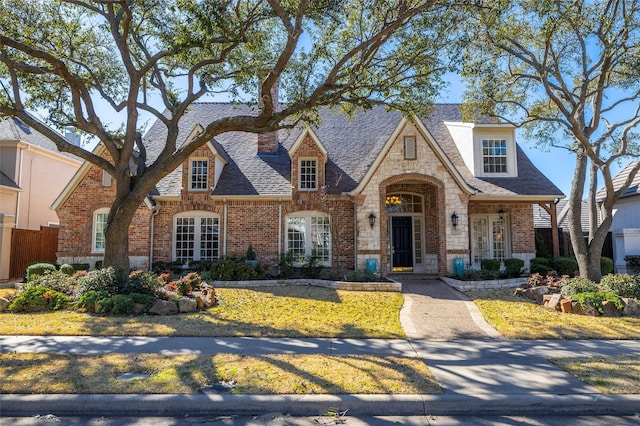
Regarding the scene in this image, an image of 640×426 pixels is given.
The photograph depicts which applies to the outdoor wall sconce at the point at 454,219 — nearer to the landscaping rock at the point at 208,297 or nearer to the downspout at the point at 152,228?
the landscaping rock at the point at 208,297

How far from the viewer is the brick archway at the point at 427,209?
583 inches

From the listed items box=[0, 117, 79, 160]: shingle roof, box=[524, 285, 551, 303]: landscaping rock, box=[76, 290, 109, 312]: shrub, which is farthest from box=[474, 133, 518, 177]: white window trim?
box=[0, 117, 79, 160]: shingle roof

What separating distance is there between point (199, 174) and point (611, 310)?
14.7m

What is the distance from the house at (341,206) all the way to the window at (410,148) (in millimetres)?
45

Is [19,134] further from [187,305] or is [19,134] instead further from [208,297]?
[187,305]

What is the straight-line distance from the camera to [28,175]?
1933 cm

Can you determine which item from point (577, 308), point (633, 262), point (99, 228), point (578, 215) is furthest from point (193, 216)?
point (633, 262)

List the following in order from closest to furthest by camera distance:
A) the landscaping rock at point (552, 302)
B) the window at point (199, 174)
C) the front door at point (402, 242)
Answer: the landscaping rock at point (552, 302), the window at point (199, 174), the front door at point (402, 242)

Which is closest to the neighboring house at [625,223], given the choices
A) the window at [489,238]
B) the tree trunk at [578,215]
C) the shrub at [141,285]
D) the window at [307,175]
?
the window at [489,238]

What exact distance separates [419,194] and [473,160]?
2989 mm

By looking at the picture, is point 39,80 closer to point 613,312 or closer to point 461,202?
point 461,202

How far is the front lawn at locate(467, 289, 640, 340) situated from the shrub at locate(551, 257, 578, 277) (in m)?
4.59

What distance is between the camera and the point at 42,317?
29.1ft

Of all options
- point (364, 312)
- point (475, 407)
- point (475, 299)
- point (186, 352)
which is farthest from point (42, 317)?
point (475, 299)
